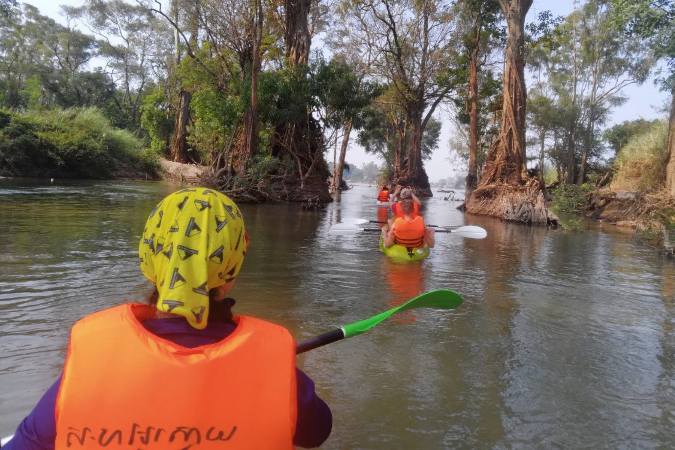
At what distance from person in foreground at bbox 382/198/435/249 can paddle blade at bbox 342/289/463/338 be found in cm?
577

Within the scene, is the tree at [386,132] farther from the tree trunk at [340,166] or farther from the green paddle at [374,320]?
the green paddle at [374,320]

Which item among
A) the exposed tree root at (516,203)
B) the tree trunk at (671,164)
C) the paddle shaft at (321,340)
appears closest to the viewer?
the paddle shaft at (321,340)

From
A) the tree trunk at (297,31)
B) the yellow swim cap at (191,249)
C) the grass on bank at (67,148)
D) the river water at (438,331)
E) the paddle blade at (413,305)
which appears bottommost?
the river water at (438,331)

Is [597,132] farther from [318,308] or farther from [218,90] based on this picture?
[318,308]

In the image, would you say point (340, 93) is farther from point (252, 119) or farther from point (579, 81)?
point (579, 81)

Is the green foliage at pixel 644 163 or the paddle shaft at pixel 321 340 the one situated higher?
the green foliage at pixel 644 163

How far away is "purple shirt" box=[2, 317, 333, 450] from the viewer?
1.51m

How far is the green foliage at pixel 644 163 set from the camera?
1825cm

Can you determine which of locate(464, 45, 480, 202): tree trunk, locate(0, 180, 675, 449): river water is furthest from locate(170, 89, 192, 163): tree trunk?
locate(0, 180, 675, 449): river water

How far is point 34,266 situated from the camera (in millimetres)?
6938

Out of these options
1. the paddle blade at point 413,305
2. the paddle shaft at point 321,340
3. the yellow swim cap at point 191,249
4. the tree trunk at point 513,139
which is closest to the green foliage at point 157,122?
the tree trunk at point 513,139

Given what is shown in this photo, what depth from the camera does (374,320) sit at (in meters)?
2.54

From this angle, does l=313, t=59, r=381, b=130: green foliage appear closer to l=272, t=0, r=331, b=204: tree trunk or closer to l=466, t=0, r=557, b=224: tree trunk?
l=272, t=0, r=331, b=204: tree trunk

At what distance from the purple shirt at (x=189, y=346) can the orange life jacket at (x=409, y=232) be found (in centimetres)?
738
